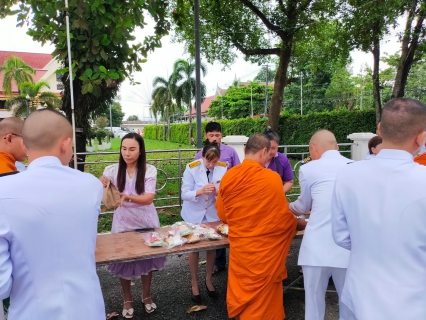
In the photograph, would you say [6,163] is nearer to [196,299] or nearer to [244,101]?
[196,299]

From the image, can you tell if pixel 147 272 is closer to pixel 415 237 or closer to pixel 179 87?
pixel 415 237

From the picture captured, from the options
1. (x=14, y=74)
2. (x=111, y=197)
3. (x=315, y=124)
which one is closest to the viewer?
(x=111, y=197)

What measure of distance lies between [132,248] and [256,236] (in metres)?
0.97

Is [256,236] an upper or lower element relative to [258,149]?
lower

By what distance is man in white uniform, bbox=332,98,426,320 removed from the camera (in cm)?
149

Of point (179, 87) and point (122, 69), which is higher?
point (179, 87)

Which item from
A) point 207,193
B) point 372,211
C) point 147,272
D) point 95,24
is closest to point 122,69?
point 95,24

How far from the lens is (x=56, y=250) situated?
4.36ft

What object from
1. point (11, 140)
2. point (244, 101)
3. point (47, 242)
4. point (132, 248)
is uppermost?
point (244, 101)

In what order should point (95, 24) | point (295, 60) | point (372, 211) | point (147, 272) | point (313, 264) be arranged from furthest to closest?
point (295, 60)
point (95, 24)
point (147, 272)
point (313, 264)
point (372, 211)

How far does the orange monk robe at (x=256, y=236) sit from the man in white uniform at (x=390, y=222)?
905mm

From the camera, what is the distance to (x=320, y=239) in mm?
2453

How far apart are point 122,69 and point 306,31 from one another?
27.4 feet

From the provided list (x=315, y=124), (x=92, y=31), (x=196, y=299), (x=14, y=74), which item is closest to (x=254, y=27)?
(x=315, y=124)
